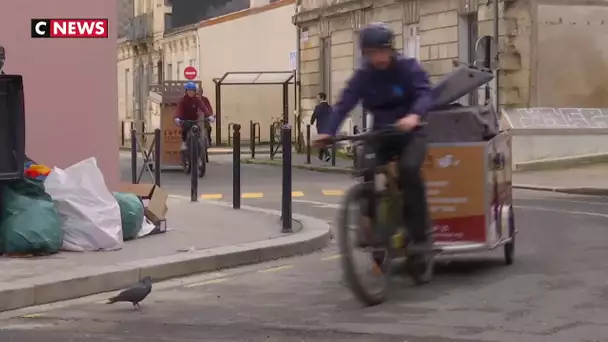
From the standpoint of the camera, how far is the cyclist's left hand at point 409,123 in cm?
720

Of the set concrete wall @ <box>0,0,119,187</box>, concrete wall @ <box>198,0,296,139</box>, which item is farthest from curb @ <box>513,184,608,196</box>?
concrete wall @ <box>198,0,296,139</box>

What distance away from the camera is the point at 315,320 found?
700cm

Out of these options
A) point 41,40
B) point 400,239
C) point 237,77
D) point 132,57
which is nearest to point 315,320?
point 400,239

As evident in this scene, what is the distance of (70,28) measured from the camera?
11.4 meters

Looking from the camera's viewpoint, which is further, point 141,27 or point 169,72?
point 141,27

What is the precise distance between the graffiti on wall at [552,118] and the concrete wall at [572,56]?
0.60 feet

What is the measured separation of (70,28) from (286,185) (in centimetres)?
261

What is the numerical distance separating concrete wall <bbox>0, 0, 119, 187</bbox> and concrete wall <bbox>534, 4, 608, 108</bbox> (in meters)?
15.4

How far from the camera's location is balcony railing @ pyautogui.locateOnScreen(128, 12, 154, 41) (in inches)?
2091

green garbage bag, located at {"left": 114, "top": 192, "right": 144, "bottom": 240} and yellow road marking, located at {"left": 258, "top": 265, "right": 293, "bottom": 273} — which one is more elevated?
green garbage bag, located at {"left": 114, "top": 192, "right": 144, "bottom": 240}

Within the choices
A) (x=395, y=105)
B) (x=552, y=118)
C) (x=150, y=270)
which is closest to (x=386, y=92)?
(x=395, y=105)

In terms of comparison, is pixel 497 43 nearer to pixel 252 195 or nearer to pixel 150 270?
pixel 252 195

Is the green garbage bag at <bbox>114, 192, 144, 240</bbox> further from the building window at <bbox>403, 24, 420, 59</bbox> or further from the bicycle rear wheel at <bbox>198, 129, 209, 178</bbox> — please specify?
the building window at <bbox>403, 24, 420, 59</bbox>

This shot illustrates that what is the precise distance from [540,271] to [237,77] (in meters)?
37.1
